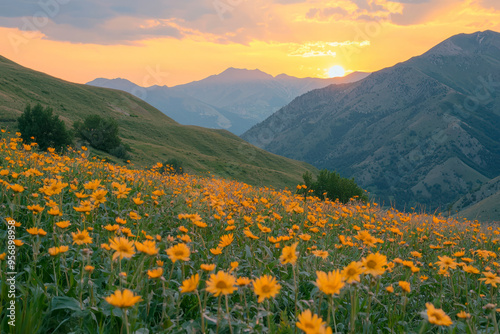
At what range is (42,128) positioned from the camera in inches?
1259

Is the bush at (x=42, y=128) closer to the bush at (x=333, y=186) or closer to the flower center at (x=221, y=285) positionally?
the bush at (x=333, y=186)

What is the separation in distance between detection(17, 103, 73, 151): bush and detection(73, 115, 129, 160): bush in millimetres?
8105

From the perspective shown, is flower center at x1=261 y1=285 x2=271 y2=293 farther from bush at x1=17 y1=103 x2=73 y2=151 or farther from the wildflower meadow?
bush at x1=17 y1=103 x2=73 y2=151

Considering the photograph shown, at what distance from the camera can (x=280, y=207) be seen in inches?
281

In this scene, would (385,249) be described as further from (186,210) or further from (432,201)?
(432,201)

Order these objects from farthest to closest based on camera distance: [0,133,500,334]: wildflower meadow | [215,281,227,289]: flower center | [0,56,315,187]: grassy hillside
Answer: [0,56,315,187]: grassy hillside, [0,133,500,334]: wildflower meadow, [215,281,227,289]: flower center

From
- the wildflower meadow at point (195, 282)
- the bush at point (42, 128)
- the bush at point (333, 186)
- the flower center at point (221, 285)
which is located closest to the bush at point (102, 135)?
the bush at point (42, 128)

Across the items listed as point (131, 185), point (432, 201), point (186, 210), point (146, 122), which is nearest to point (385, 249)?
point (186, 210)

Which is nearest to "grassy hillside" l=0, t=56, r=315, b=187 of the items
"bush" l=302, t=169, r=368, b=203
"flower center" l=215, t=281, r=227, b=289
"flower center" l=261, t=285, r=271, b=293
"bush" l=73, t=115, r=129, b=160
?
"bush" l=73, t=115, r=129, b=160

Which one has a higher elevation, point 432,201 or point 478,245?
point 478,245

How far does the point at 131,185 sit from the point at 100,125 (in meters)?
40.2

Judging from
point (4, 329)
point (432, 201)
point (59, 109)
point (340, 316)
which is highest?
point (59, 109)

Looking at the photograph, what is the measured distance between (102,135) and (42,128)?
380 inches

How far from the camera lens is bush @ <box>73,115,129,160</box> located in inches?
1635
